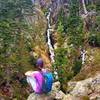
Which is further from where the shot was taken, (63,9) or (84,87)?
(63,9)

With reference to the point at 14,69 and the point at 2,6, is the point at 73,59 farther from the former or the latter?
the point at 2,6

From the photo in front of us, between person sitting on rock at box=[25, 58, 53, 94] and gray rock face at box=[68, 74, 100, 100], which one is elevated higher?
person sitting on rock at box=[25, 58, 53, 94]

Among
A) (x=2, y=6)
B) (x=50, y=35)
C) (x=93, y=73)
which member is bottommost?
(x=50, y=35)

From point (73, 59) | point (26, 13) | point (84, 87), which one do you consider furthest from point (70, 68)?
point (26, 13)

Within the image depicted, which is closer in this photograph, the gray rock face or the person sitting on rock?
the person sitting on rock

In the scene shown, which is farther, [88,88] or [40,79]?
[88,88]

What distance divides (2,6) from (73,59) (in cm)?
552

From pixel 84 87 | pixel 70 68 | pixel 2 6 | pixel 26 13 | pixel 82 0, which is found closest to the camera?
pixel 84 87

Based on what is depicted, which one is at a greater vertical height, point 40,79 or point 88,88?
point 40,79

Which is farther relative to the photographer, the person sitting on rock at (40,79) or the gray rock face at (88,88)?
the gray rock face at (88,88)

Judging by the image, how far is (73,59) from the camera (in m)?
16.3

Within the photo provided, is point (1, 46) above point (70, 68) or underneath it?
above

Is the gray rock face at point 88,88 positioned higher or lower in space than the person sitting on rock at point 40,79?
lower

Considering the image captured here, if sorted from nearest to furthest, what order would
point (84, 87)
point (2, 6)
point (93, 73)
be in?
point (84, 87) → point (93, 73) → point (2, 6)
